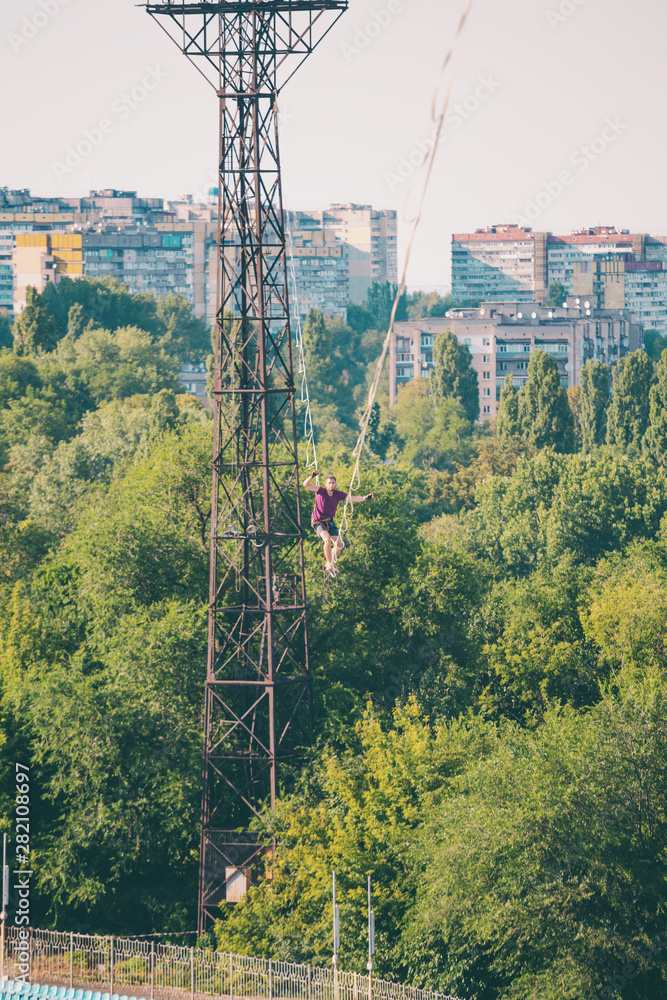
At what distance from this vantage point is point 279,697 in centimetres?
3534

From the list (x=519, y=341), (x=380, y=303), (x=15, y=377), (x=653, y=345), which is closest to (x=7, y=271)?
(x=380, y=303)

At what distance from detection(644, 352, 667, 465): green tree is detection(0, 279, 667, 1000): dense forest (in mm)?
22655

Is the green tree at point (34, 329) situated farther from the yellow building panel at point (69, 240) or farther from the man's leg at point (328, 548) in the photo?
the yellow building panel at point (69, 240)

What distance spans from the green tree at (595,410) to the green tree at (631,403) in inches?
169

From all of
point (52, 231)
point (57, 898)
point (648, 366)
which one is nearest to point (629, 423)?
point (648, 366)

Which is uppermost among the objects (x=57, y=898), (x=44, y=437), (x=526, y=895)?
(x=44, y=437)

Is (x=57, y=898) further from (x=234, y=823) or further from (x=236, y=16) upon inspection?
(x=236, y=16)

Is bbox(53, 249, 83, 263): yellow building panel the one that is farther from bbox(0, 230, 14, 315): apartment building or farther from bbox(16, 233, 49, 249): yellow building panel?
bbox(0, 230, 14, 315): apartment building

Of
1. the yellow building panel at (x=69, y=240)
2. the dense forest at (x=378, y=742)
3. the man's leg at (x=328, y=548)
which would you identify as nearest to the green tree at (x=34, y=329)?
the dense forest at (x=378, y=742)

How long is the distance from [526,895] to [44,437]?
48.8 meters

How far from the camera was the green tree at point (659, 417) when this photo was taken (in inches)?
3182

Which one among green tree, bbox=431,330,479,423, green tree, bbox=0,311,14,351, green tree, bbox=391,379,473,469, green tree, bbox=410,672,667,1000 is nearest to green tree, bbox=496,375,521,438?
green tree, bbox=391,379,473,469

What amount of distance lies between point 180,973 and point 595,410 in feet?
224

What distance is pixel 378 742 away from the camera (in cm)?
3234
